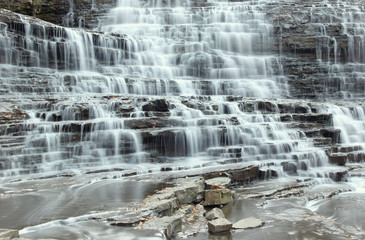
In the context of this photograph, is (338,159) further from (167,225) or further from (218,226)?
(167,225)

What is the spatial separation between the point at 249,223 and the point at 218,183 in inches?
78.5

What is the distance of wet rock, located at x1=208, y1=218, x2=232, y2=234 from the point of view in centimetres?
521

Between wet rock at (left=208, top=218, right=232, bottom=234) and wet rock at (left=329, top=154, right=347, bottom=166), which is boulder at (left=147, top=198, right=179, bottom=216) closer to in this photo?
wet rock at (left=208, top=218, right=232, bottom=234)

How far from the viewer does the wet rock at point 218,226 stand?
17.1 ft

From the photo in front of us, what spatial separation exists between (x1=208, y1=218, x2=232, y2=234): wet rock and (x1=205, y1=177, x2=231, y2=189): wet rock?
73.7 inches

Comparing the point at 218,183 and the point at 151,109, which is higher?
the point at 151,109

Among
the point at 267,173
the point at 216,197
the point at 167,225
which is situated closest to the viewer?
the point at 167,225

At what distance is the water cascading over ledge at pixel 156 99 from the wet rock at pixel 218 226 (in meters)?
4.02

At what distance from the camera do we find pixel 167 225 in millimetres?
5023

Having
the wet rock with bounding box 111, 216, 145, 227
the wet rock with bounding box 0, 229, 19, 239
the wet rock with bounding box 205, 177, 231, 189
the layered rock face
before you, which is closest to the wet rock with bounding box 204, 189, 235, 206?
the wet rock with bounding box 205, 177, 231, 189

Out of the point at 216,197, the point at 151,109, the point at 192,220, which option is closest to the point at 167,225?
the point at 192,220

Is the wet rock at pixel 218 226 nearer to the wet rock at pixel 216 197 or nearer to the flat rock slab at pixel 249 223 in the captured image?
the flat rock slab at pixel 249 223

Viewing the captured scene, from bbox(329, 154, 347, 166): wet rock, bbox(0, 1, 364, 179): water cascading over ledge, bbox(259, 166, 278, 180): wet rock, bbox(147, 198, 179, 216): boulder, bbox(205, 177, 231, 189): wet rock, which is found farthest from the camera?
bbox(329, 154, 347, 166): wet rock

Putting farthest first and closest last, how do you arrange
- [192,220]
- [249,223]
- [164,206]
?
1. [164,206]
2. [192,220]
3. [249,223]
